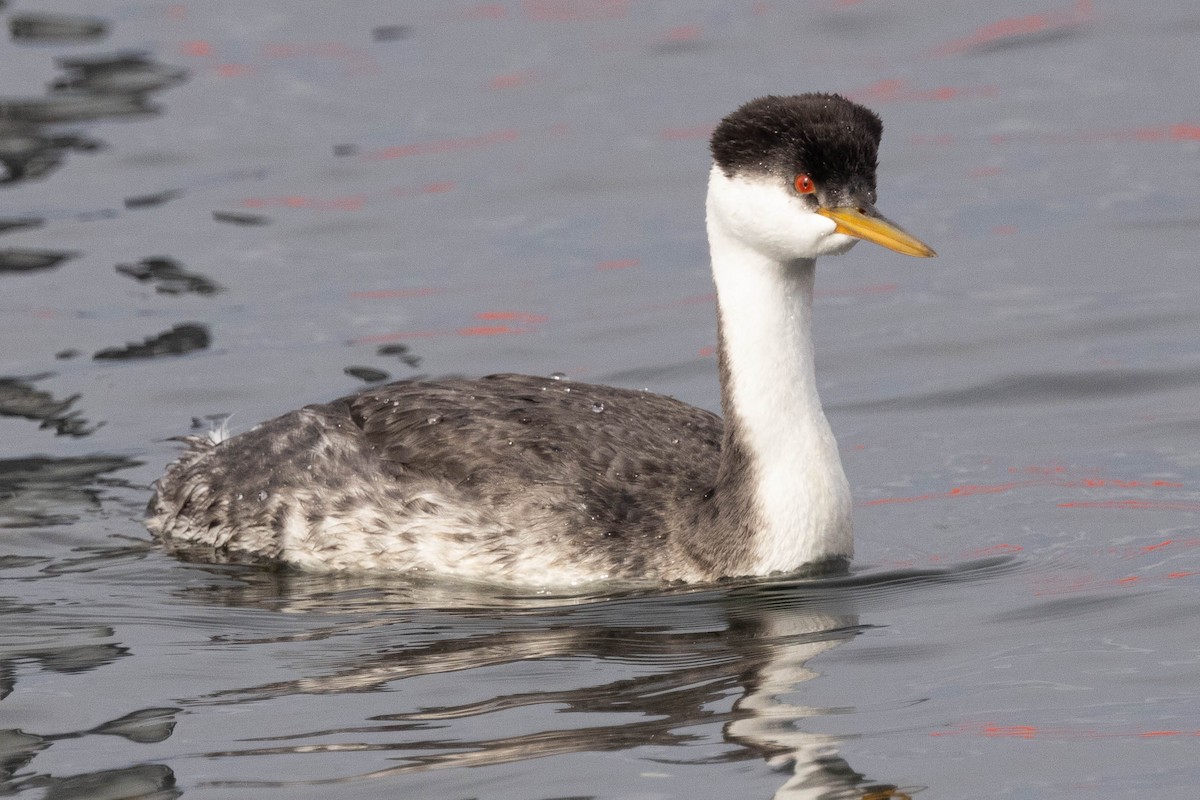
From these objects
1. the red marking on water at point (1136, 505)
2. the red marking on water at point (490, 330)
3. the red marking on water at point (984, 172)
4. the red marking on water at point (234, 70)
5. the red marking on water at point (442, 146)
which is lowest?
the red marking on water at point (1136, 505)

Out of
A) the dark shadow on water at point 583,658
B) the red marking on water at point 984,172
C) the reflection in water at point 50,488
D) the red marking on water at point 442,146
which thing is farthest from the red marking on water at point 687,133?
the dark shadow on water at point 583,658

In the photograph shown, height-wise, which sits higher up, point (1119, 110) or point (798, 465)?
point (1119, 110)

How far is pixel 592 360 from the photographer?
13484mm

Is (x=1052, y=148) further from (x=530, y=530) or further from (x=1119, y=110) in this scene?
(x=530, y=530)

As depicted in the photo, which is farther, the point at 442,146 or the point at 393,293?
the point at 442,146

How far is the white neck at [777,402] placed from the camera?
929 centimetres

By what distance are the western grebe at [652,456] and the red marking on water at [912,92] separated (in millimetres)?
8948

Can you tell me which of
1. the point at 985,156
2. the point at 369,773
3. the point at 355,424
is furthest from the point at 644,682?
the point at 985,156

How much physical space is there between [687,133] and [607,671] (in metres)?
10.3

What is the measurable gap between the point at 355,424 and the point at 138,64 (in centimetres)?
1101

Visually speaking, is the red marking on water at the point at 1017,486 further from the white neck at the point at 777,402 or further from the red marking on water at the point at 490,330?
the red marking on water at the point at 490,330

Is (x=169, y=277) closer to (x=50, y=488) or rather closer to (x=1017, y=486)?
(x=50, y=488)

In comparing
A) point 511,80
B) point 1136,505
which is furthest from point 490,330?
point 511,80

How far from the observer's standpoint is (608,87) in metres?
19.6
